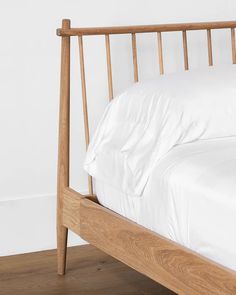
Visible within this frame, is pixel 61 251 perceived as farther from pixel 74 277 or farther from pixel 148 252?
pixel 148 252

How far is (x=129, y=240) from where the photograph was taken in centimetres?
226

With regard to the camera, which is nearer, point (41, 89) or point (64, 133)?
point (64, 133)

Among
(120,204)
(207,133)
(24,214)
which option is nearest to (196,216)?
(207,133)

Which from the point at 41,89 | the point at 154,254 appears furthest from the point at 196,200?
the point at 41,89

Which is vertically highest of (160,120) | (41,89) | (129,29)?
(129,29)

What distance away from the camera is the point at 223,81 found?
233 centimetres

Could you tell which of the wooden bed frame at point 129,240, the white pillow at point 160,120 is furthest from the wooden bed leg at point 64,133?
the white pillow at point 160,120

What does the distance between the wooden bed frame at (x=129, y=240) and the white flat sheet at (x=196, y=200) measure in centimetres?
3

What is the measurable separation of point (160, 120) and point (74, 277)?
2.58 ft

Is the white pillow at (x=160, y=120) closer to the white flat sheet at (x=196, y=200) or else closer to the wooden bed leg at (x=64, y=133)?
the white flat sheet at (x=196, y=200)

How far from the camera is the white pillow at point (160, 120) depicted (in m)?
2.23

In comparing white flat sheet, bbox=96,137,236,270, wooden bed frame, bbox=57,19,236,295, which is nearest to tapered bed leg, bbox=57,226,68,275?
wooden bed frame, bbox=57,19,236,295

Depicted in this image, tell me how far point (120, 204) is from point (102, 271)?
0.51 metres

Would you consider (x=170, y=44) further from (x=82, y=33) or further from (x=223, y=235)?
(x=223, y=235)
